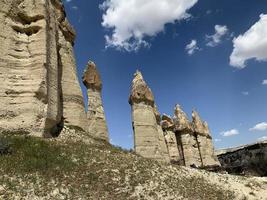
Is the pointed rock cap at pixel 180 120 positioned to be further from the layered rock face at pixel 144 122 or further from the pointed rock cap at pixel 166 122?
the layered rock face at pixel 144 122

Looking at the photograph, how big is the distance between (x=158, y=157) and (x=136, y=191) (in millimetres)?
14611

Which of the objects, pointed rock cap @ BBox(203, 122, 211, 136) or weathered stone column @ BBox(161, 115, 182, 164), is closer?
weathered stone column @ BBox(161, 115, 182, 164)

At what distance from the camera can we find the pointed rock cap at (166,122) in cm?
3944

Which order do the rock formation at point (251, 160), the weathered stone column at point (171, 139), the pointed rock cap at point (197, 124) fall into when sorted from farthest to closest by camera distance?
1. the pointed rock cap at point (197, 124)
2. the weathered stone column at point (171, 139)
3. the rock formation at point (251, 160)

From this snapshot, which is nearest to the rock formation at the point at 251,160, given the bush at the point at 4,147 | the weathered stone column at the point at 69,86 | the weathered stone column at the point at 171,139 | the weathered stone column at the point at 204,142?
the weathered stone column at the point at 204,142

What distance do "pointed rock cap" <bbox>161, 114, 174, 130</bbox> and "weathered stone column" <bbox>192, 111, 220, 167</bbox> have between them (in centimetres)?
501

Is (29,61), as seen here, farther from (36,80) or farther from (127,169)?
(127,169)

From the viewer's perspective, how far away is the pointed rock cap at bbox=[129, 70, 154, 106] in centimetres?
3094

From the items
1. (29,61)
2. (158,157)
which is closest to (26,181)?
(29,61)

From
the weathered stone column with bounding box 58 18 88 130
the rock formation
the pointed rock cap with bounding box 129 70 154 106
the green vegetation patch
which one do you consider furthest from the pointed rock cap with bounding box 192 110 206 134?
the green vegetation patch

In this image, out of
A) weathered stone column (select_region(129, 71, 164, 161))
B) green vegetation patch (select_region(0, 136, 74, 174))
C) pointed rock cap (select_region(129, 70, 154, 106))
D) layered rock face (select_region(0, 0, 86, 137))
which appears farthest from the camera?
pointed rock cap (select_region(129, 70, 154, 106))

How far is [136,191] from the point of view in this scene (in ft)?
46.2

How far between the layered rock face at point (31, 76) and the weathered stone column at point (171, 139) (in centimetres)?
1738

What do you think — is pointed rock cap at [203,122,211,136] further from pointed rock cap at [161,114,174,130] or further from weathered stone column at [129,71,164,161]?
weathered stone column at [129,71,164,161]
